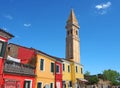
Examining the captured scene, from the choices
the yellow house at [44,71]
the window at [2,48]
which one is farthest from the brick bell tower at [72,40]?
the window at [2,48]

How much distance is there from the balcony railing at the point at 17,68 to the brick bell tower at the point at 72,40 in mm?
34549

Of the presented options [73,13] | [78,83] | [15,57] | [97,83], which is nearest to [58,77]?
[15,57]


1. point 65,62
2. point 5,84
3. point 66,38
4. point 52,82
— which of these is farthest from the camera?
point 66,38

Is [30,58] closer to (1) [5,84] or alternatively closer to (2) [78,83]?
(1) [5,84]

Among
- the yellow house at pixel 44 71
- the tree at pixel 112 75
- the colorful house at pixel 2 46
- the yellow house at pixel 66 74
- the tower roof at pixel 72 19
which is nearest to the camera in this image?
the colorful house at pixel 2 46

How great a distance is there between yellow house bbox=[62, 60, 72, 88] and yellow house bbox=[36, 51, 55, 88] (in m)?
6.73

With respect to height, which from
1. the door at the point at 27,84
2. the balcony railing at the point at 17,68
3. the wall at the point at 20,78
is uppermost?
the balcony railing at the point at 17,68

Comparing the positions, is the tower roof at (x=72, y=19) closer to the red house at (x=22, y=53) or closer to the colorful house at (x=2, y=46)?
the red house at (x=22, y=53)

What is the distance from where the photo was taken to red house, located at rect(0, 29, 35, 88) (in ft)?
67.1

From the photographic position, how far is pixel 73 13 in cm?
7062

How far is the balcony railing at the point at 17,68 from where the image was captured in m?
21.4

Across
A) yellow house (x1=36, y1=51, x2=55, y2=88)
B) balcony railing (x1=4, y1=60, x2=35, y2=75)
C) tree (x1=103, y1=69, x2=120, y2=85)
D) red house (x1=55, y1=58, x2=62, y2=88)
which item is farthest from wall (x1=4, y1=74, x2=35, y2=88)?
tree (x1=103, y1=69, x2=120, y2=85)

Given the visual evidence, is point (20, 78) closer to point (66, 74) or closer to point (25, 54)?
point (25, 54)

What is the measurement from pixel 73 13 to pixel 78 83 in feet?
109
